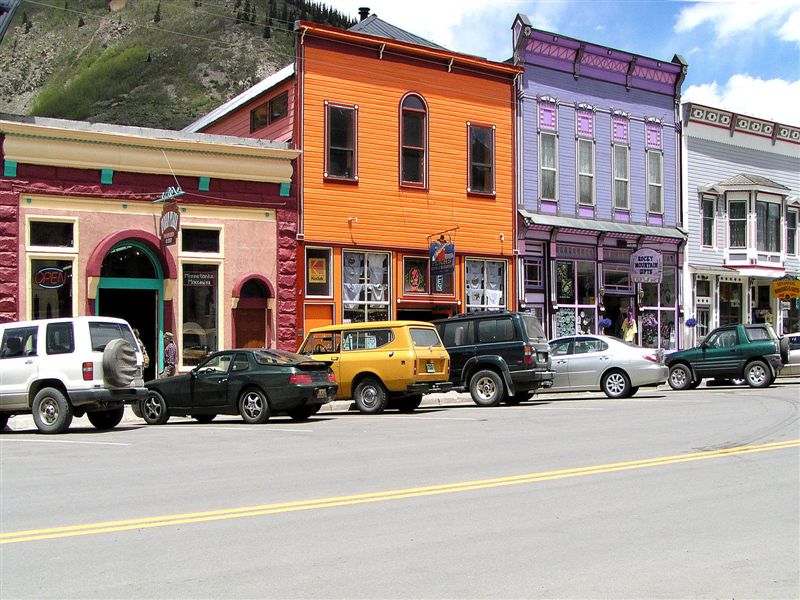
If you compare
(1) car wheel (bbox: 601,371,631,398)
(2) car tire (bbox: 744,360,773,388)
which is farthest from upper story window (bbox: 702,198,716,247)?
(1) car wheel (bbox: 601,371,631,398)

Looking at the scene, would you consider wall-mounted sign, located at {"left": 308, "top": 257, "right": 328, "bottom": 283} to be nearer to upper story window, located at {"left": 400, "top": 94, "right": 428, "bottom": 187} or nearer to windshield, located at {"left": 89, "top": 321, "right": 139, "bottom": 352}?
upper story window, located at {"left": 400, "top": 94, "right": 428, "bottom": 187}

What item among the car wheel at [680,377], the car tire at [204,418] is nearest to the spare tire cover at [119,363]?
the car tire at [204,418]

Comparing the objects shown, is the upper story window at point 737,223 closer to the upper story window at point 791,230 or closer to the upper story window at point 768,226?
the upper story window at point 768,226

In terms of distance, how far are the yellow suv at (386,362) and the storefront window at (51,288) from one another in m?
7.14

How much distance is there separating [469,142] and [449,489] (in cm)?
2142

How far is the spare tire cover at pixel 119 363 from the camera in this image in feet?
52.0

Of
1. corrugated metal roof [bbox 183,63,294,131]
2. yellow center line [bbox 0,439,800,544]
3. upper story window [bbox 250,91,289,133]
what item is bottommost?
yellow center line [bbox 0,439,800,544]

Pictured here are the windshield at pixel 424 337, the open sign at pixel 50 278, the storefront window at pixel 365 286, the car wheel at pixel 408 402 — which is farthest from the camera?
the storefront window at pixel 365 286

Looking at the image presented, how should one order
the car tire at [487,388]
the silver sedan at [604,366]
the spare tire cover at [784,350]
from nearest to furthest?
the car tire at [487,388], the silver sedan at [604,366], the spare tire cover at [784,350]

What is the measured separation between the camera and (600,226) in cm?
3195

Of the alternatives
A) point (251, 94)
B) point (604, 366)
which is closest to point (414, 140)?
point (251, 94)

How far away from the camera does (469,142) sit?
97.1 feet

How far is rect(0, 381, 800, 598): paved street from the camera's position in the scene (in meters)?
6.17

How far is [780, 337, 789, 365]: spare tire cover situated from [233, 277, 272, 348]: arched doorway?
46.9 feet
